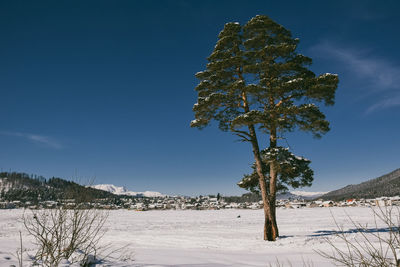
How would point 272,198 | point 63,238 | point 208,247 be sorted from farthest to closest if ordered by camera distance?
point 272,198, point 208,247, point 63,238

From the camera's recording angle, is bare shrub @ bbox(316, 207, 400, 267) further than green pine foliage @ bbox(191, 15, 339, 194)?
No

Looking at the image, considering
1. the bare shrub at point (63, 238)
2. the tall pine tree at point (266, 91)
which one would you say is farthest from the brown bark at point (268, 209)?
the bare shrub at point (63, 238)

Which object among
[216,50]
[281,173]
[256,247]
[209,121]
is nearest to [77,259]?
[256,247]

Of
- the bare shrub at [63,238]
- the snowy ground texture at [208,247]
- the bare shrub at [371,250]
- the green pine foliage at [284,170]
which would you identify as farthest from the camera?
the green pine foliage at [284,170]

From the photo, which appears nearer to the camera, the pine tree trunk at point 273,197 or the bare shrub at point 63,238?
Answer: the bare shrub at point 63,238

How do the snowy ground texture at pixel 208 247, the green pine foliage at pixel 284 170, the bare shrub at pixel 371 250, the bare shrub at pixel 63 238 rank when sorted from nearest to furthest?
the bare shrub at pixel 371 250 → the bare shrub at pixel 63 238 → the snowy ground texture at pixel 208 247 → the green pine foliage at pixel 284 170

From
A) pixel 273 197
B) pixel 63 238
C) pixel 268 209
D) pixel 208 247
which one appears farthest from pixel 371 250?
pixel 63 238

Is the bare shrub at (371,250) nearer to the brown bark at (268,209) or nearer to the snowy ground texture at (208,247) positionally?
the snowy ground texture at (208,247)

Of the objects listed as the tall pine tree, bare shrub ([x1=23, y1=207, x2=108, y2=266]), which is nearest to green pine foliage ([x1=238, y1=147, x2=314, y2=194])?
the tall pine tree

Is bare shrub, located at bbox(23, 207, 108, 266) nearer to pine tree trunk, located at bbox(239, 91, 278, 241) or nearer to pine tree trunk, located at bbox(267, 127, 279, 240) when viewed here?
pine tree trunk, located at bbox(239, 91, 278, 241)

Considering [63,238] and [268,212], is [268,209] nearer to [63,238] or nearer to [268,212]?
[268,212]

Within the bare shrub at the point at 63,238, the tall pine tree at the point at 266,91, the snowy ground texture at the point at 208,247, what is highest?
the tall pine tree at the point at 266,91

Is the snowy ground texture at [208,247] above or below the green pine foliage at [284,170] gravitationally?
below

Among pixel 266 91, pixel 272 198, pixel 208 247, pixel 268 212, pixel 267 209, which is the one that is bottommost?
pixel 208 247
